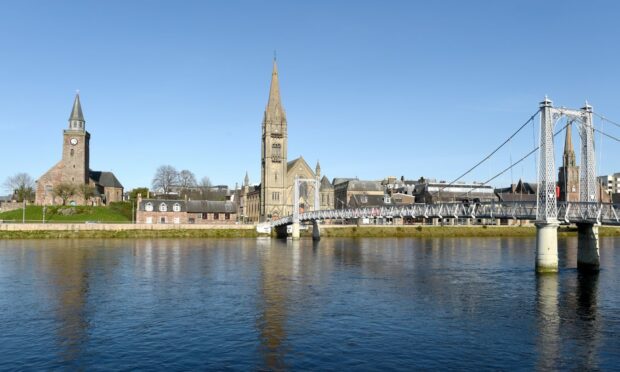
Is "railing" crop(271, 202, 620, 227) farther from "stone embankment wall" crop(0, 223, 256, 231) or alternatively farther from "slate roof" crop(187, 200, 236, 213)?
"slate roof" crop(187, 200, 236, 213)

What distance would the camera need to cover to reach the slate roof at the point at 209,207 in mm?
106562

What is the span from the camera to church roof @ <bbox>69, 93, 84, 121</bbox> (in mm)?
118000

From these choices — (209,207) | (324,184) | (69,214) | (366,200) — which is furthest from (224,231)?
(366,200)

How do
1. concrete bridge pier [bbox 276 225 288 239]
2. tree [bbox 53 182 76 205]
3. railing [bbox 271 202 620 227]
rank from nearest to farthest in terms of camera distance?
railing [bbox 271 202 620 227], concrete bridge pier [bbox 276 225 288 239], tree [bbox 53 182 76 205]

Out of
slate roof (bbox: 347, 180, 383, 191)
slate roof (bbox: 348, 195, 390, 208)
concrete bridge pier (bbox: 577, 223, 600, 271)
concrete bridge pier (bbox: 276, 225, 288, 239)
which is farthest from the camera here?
slate roof (bbox: 347, 180, 383, 191)

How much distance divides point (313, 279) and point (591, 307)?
18.7 metres

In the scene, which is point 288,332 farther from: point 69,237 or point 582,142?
point 69,237

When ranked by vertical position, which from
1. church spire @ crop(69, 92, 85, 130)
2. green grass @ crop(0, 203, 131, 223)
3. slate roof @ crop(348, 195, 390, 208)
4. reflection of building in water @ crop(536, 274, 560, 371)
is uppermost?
church spire @ crop(69, 92, 85, 130)

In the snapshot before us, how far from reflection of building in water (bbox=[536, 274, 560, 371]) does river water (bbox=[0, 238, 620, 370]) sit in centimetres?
7

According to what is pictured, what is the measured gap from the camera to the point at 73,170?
11606 centimetres

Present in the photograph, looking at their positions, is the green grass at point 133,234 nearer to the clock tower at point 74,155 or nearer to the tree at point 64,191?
the tree at point 64,191

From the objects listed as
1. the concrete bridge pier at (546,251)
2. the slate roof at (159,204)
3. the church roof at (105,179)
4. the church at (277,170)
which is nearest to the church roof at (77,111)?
the church roof at (105,179)

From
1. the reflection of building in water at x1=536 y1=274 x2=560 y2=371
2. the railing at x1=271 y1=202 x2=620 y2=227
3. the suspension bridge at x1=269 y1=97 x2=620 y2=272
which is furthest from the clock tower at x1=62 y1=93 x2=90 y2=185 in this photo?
the reflection of building in water at x1=536 y1=274 x2=560 y2=371

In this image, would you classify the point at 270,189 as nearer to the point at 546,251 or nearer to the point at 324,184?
the point at 324,184
